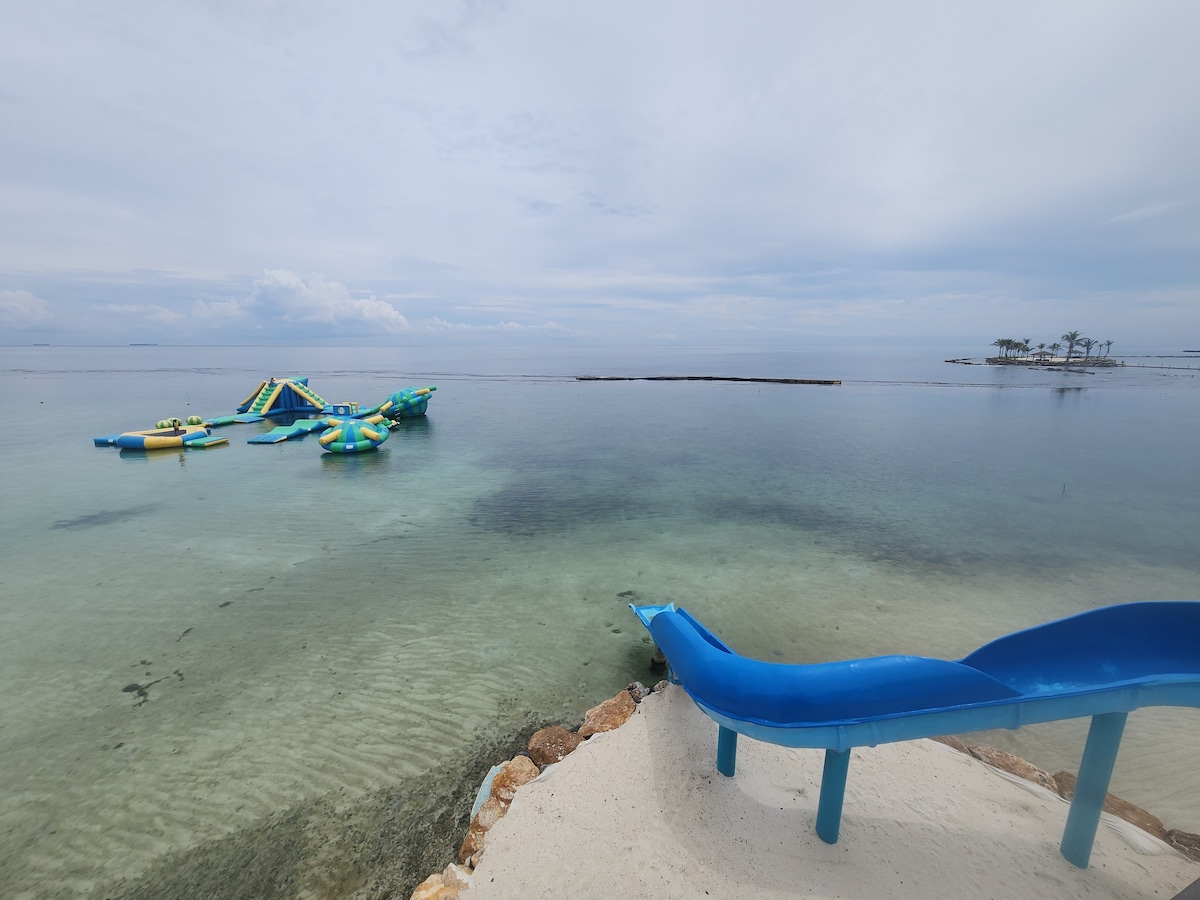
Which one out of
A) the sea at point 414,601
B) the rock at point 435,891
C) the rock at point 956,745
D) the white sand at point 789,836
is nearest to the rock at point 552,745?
the white sand at point 789,836

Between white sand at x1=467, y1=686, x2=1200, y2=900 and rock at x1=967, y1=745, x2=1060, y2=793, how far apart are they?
0.29 m

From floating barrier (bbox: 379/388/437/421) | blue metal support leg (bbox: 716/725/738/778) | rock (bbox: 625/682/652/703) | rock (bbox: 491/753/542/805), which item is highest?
floating barrier (bbox: 379/388/437/421)

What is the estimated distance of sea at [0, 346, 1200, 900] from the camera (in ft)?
18.5

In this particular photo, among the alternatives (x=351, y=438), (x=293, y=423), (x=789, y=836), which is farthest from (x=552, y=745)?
(x=293, y=423)

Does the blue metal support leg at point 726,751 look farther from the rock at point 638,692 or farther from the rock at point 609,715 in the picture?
the rock at point 638,692

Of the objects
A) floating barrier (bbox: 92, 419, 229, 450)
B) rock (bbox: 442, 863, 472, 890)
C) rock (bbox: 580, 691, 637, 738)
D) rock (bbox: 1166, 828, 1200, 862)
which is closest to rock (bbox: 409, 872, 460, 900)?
rock (bbox: 442, 863, 472, 890)

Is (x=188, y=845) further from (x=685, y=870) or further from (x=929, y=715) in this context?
(x=929, y=715)

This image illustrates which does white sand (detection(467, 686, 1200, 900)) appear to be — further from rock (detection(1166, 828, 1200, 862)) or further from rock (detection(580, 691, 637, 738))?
rock (detection(580, 691, 637, 738))

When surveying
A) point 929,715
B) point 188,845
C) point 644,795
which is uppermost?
point 929,715

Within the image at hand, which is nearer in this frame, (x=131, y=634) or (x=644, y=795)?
(x=644, y=795)

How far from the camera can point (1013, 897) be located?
13.0ft

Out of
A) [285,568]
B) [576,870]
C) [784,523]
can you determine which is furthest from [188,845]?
[784,523]

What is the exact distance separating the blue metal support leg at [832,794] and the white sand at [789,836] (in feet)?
0.46

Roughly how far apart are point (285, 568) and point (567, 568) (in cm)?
688
